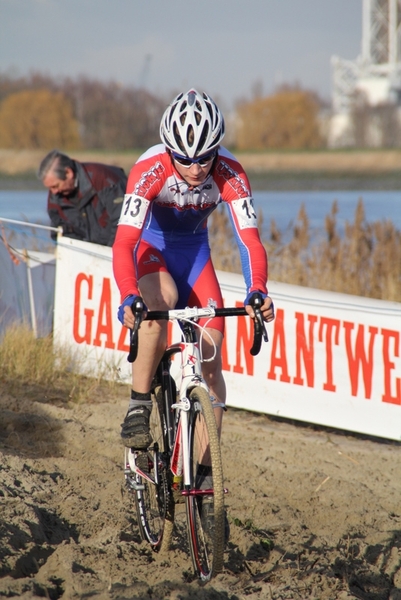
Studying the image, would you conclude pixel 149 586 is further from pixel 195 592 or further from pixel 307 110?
pixel 307 110

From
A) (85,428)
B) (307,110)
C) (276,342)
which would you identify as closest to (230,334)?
(276,342)

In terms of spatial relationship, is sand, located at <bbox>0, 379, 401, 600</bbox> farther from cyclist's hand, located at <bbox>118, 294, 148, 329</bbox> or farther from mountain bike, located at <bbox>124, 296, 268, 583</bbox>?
cyclist's hand, located at <bbox>118, 294, 148, 329</bbox>

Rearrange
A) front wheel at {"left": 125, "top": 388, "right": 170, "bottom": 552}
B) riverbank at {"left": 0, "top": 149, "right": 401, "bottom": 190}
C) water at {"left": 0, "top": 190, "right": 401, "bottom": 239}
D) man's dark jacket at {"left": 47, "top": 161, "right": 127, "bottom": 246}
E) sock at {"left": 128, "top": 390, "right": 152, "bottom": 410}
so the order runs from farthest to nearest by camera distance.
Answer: riverbank at {"left": 0, "top": 149, "right": 401, "bottom": 190} → water at {"left": 0, "top": 190, "right": 401, "bottom": 239} → man's dark jacket at {"left": 47, "top": 161, "right": 127, "bottom": 246} → sock at {"left": 128, "top": 390, "right": 152, "bottom": 410} → front wheel at {"left": 125, "top": 388, "right": 170, "bottom": 552}

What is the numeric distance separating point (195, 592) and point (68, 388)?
12.5ft

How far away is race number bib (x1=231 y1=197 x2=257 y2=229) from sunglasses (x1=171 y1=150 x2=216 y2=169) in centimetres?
33

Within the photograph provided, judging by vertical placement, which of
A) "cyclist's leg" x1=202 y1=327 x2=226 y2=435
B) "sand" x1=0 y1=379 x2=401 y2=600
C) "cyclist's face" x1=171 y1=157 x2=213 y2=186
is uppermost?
"cyclist's face" x1=171 y1=157 x2=213 y2=186

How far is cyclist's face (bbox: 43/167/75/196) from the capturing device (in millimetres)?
7695

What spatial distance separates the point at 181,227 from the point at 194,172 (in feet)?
1.72

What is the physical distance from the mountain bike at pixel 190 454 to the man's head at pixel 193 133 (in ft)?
2.69

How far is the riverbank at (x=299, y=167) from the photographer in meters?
35.9

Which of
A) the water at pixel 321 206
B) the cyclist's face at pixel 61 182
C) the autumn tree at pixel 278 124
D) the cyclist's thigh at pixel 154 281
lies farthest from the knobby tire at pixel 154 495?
the autumn tree at pixel 278 124

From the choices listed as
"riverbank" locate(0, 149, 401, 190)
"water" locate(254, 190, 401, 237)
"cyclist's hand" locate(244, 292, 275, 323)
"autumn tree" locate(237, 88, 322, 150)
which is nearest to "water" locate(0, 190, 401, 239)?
"water" locate(254, 190, 401, 237)

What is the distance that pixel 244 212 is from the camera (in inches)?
171

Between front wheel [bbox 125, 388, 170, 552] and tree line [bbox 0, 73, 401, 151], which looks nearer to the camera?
front wheel [bbox 125, 388, 170, 552]
